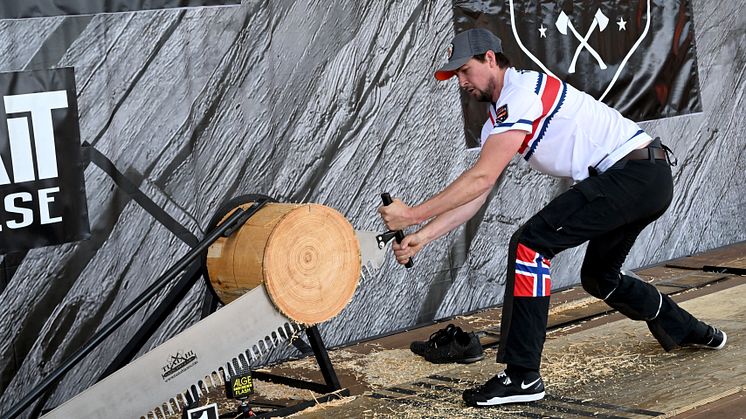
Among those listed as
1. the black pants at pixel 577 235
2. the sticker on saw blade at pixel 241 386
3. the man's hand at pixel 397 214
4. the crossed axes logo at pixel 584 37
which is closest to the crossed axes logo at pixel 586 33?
the crossed axes logo at pixel 584 37

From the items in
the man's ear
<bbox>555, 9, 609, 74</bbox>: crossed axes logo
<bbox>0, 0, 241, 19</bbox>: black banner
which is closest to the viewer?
the man's ear

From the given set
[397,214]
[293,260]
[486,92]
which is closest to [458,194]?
[397,214]

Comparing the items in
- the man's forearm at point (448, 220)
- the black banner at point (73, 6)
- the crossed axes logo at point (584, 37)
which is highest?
the black banner at point (73, 6)

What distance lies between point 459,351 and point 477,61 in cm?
154

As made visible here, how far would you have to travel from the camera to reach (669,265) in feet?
26.2

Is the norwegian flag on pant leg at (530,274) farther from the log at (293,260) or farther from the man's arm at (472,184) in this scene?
the log at (293,260)

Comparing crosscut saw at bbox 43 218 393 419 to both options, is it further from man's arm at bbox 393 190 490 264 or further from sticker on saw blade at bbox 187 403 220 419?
man's arm at bbox 393 190 490 264

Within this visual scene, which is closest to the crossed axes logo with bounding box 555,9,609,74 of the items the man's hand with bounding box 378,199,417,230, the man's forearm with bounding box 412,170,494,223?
the man's forearm with bounding box 412,170,494,223

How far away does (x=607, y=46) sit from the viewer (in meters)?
7.61

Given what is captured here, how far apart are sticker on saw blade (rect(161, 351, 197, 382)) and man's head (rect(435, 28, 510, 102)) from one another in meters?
1.61

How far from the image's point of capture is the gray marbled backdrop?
5266 millimetres

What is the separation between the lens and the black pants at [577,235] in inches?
187

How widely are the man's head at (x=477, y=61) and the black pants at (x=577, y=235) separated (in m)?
0.60

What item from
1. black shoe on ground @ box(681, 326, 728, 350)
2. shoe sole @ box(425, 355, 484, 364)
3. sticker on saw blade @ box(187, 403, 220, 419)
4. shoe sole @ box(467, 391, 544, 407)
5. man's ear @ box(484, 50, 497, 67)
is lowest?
black shoe on ground @ box(681, 326, 728, 350)
